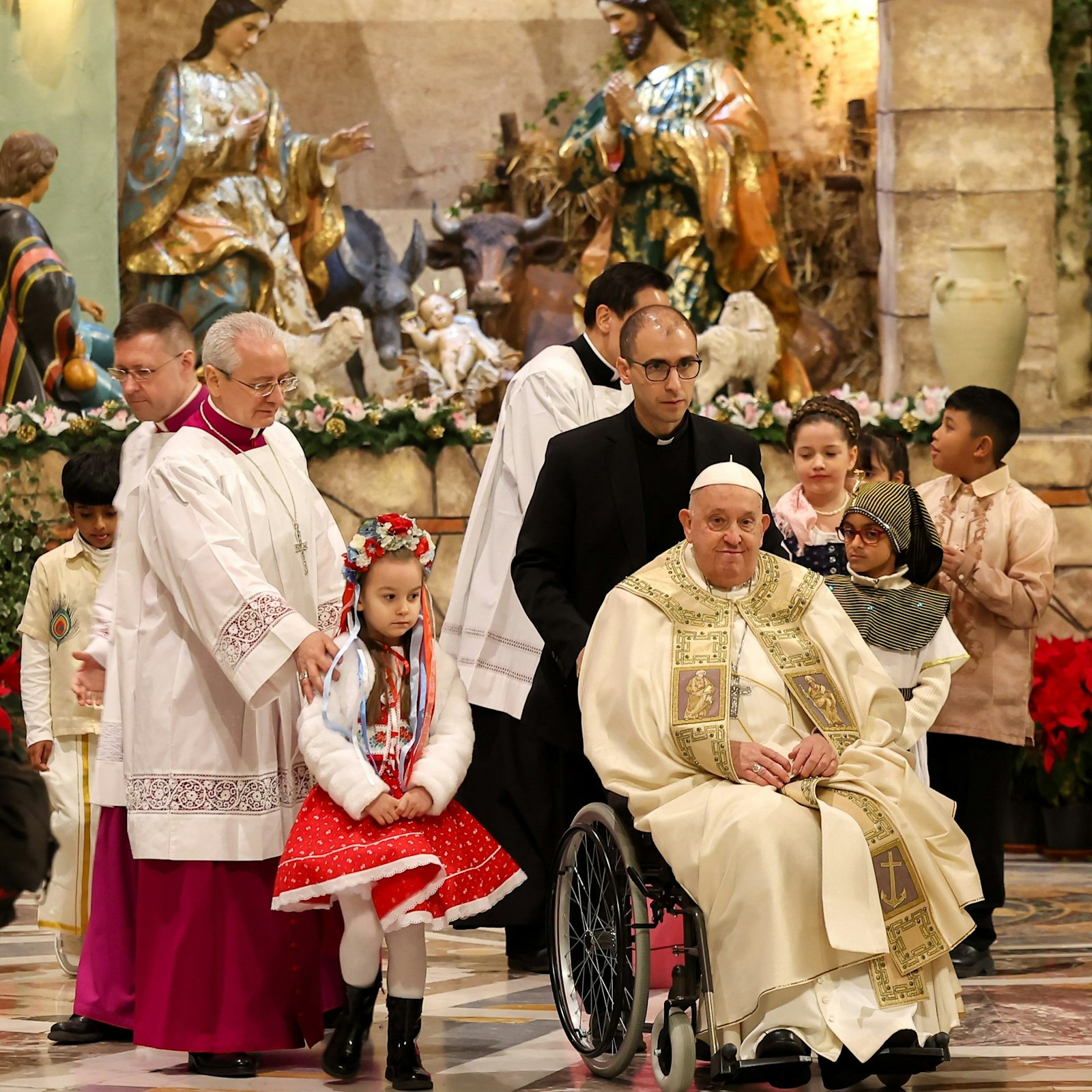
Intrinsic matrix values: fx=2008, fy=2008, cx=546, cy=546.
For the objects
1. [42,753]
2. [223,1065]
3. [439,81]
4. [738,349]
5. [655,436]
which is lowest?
[223,1065]

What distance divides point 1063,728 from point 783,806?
4092mm

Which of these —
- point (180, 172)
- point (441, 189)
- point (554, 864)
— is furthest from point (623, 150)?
point (554, 864)

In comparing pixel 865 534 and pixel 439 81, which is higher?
pixel 439 81

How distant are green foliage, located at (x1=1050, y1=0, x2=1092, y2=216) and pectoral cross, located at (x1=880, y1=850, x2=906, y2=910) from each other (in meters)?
7.25

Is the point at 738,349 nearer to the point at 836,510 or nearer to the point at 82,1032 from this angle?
the point at 836,510

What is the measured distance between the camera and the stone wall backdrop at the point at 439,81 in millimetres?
11969

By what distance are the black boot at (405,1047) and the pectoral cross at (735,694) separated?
0.93 m

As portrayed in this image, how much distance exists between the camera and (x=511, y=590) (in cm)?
579

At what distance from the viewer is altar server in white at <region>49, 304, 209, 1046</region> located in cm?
490

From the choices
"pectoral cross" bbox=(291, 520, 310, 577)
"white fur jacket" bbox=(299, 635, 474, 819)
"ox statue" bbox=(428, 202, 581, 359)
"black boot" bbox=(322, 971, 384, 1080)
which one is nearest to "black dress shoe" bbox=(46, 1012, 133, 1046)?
"black boot" bbox=(322, 971, 384, 1080)

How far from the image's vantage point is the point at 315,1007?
4.76 metres

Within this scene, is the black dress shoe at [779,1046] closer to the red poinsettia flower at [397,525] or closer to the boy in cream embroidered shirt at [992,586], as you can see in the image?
the red poinsettia flower at [397,525]

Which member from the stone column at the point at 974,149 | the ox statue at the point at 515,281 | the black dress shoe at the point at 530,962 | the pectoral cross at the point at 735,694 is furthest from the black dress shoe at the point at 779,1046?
the ox statue at the point at 515,281

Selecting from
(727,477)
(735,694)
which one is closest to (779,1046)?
(735,694)
